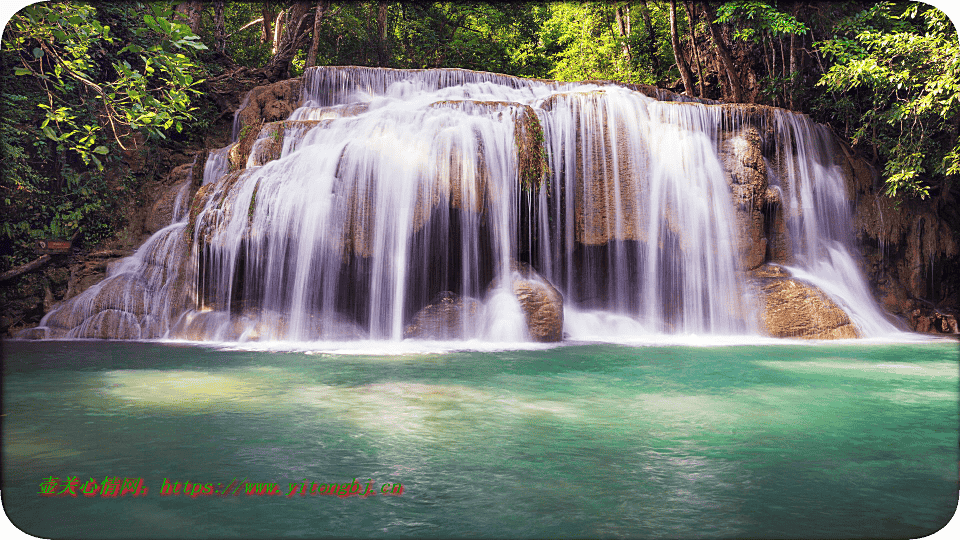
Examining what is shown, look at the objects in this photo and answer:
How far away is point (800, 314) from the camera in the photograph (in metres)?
10.4

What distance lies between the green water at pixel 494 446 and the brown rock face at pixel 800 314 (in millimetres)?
2996

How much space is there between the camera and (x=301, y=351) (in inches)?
334

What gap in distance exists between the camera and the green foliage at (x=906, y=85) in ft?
31.2

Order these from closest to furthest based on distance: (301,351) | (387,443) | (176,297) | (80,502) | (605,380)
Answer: (80,502)
(387,443)
(605,380)
(301,351)
(176,297)

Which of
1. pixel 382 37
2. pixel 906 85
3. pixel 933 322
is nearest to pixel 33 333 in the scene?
pixel 906 85

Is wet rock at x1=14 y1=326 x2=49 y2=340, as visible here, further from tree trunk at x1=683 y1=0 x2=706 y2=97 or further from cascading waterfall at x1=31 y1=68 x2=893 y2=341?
tree trunk at x1=683 y1=0 x2=706 y2=97

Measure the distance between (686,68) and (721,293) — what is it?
26.8ft

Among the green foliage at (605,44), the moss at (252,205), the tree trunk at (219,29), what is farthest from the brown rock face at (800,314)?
the tree trunk at (219,29)

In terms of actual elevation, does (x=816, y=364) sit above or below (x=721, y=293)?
below

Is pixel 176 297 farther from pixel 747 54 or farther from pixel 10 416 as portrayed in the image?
pixel 747 54

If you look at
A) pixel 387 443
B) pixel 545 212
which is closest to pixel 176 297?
pixel 545 212

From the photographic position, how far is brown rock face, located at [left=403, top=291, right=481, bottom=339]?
390 inches

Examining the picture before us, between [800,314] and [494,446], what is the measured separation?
26.6 ft

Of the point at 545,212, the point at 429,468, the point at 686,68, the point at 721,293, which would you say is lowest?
the point at 429,468
